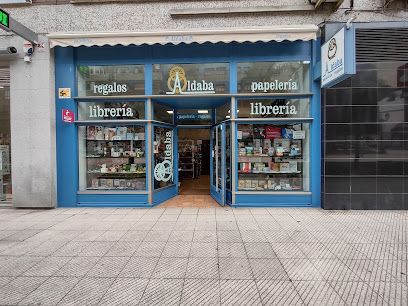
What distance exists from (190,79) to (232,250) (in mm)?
4725

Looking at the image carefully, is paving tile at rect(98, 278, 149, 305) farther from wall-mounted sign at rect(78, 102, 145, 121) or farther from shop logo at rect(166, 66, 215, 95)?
shop logo at rect(166, 66, 215, 95)

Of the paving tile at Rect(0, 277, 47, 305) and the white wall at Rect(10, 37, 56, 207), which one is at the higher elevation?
the white wall at Rect(10, 37, 56, 207)

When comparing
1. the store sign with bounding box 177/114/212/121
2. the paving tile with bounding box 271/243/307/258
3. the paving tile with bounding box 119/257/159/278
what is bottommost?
the paving tile with bounding box 119/257/159/278

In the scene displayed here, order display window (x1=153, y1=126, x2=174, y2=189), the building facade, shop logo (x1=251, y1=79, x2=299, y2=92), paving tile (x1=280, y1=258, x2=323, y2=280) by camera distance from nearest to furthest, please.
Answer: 1. paving tile (x1=280, y1=258, x2=323, y2=280)
2. the building facade
3. shop logo (x1=251, y1=79, x2=299, y2=92)
4. display window (x1=153, y1=126, x2=174, y2=189)

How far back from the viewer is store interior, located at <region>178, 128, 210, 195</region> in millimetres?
13695

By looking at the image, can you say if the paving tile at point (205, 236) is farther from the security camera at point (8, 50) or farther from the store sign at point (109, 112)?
→ the security camera at point (8, 50)

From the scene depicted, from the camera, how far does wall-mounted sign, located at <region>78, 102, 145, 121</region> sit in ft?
26.2

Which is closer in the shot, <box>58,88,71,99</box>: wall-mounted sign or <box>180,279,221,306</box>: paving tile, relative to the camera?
<box>180,279,221,306</box>: paving tile

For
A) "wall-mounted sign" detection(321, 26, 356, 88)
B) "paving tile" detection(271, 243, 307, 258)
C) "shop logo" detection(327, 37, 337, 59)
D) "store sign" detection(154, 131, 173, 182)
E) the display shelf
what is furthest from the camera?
"store sign" detection(154, 131, 173, 182)

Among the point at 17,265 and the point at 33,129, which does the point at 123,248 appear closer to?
the point at 17,265

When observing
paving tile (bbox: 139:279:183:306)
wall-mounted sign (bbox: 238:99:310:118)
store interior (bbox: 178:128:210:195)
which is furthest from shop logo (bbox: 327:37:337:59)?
store interior (bbox: 178:128:210:195)

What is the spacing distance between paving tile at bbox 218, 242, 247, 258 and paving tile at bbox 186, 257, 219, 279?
279 mm

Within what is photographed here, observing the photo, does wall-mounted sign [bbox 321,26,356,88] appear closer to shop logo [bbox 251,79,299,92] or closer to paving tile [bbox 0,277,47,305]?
shop logo [bbox 251,79,299,92]

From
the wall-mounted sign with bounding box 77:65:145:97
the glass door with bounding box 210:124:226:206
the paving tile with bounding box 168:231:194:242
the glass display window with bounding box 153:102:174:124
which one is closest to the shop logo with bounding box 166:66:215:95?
the glass display window with bounding box 153:102:174:124
